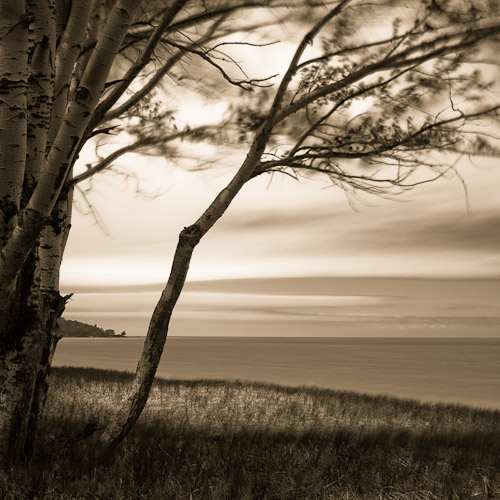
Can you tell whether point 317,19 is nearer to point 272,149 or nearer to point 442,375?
point 272,149

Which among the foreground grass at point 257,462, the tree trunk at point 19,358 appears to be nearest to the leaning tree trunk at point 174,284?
the foreground grass at point 257,462

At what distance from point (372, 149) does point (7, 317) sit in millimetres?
5990

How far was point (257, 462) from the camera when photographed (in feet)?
19.5

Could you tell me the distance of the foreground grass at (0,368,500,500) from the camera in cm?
457

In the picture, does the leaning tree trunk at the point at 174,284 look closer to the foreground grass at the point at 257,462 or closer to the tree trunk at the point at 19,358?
the foreground grass at the point at 257,462

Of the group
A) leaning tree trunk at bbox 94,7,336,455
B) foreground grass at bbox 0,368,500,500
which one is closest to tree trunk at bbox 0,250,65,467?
foreground grass at bbox 0,368,500,500

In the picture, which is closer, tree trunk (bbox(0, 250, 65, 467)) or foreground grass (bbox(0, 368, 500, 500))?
foreground grass (bbox(0, 368, 500, 500))

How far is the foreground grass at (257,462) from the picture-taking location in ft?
15.0

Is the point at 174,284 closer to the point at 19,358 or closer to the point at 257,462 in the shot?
the point at 19,358

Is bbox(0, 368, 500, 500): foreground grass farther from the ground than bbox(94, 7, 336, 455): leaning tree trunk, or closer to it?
closer to it

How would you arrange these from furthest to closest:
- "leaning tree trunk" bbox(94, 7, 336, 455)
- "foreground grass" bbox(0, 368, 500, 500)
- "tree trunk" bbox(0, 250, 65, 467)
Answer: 1. "leaning tree trunk" bbox(94, 7, 336, 455)
2. "tree trunk" bbox(0, 250, 65, 467)
3. "foreground grass" bbox(0, 368, 500, 500)

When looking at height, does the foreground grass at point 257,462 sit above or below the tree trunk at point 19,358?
below

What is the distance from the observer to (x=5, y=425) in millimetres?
4973

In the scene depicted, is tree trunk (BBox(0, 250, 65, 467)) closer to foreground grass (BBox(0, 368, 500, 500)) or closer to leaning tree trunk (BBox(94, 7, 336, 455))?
foreground grass (BBox(0, 368, 500, 500))
